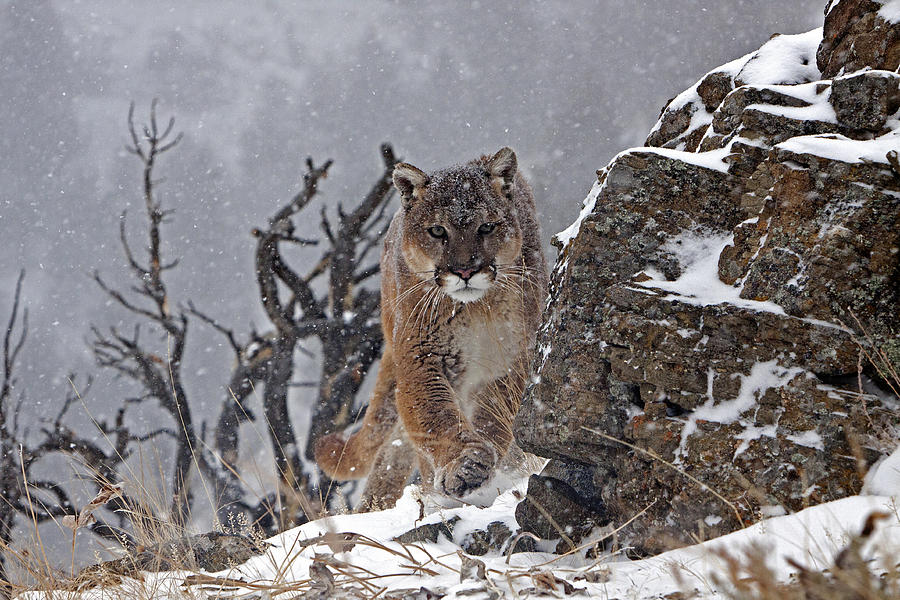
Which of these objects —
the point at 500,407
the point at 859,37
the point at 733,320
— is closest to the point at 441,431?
the point at 500,407

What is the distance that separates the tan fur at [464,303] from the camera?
456 centimetres

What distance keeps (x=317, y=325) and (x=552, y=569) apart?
897 centimetres

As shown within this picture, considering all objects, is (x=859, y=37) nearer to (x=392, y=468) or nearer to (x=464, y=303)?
(x=464, y=303)

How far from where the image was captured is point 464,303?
4.77 meters

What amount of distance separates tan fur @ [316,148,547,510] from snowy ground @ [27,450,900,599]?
1780mm

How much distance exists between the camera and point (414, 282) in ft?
16.3

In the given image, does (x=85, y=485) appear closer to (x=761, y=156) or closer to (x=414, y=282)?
(x=414, y=282)

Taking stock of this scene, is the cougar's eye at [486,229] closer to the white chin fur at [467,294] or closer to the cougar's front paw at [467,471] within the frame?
the white chin fur at [467,294]

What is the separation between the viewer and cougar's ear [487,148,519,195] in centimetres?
492

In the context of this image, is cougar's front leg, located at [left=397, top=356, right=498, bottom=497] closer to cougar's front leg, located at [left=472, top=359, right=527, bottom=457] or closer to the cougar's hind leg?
cougar's front leg, located at [left=472, top=359, right=527, bottom=457]

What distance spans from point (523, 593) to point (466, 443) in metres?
2.21

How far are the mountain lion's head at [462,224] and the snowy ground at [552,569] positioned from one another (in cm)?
202

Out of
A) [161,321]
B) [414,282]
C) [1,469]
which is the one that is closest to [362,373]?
[161,321]

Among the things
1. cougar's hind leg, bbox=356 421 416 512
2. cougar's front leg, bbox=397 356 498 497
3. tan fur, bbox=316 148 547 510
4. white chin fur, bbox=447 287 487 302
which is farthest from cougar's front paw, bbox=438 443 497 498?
cougar's hind leg, bbox=356 421 416 512
